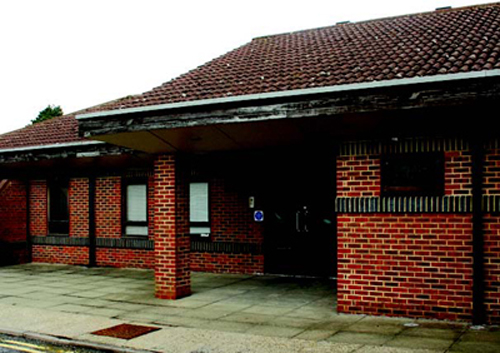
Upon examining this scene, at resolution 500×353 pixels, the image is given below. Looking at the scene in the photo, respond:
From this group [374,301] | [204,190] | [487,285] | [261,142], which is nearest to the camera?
[487,285]

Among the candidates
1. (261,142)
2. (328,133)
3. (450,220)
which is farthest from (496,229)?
(261,142)

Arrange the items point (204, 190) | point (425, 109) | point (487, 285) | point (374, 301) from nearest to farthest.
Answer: point (425, 109)
point (487, 285)
point (374, 301)
point (204, 190)

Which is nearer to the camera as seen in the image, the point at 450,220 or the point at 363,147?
the point at 450,220

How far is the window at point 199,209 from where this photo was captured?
14.0m

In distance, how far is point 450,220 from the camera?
7.96 metres

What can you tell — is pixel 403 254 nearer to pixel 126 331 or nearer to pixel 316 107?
pixel 316 107

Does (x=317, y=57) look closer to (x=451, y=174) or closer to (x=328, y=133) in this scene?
(x=328, y=133)

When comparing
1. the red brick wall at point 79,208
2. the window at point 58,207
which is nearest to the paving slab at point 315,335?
the red brick wall at point 79,208

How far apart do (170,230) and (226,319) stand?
2548 millimetres

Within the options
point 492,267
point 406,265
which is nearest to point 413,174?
point 406,265

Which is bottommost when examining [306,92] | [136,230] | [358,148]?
[136,230]

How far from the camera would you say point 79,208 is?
1605 cm

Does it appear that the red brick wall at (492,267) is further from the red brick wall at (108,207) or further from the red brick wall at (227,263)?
the red brick wall at (108,207)

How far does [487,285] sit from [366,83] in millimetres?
3527
